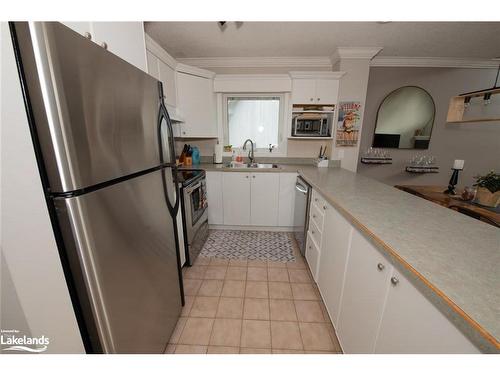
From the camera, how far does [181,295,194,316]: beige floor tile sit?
59.3 inches

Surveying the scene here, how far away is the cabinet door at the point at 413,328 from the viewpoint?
525mm

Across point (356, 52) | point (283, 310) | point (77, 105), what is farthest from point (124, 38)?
point (356, 52)

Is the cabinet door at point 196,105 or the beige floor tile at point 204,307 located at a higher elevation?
the cabinet door at point 196,105

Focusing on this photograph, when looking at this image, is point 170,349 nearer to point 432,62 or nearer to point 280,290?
point 280,290

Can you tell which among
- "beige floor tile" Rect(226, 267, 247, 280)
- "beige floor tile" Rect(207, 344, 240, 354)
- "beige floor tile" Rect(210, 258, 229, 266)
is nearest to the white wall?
"beige floor tile" Rect(207, 344, 240, 354)

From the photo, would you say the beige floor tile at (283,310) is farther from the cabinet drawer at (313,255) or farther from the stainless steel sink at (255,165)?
the stainless steel sink at (255,165)

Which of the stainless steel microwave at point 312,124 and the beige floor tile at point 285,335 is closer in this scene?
the beige floor tile at point 285,335

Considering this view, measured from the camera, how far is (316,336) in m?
1.32

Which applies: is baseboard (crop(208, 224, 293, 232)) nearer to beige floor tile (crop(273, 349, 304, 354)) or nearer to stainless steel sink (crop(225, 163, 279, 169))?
stainless steel sink (crop(225, 163, 279, 169))

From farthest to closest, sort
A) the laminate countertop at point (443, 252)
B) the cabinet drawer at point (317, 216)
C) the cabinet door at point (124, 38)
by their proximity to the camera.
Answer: the cabinet drawer at point (317, 216)
the cabinet door at point (124, 38)
the laminate countertop at point (443, 252)

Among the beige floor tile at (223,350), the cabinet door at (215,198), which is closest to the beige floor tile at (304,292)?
the beige floor tile at (223,350)

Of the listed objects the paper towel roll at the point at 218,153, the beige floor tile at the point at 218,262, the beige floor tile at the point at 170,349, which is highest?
the paper towel roll at the point at 218,153

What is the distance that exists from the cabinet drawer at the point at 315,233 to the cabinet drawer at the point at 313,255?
1.7 inches

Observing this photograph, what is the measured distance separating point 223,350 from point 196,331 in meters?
0.24
